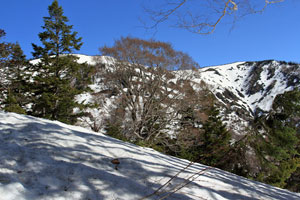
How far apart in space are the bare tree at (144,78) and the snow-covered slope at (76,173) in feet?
32.8

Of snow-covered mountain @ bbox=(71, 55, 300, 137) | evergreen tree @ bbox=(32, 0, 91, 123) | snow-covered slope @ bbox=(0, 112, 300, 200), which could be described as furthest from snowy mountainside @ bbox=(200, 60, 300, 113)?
snow-covered slope @ bbox=(0, 112, 300, 200)

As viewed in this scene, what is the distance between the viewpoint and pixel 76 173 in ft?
7.27

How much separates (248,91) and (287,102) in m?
69.2

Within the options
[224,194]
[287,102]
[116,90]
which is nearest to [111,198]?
[224,194]

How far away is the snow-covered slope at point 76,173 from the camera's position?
6.09 ft

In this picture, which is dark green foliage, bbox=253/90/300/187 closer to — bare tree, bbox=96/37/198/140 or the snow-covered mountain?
bare tree, bbox=96/37/198/140

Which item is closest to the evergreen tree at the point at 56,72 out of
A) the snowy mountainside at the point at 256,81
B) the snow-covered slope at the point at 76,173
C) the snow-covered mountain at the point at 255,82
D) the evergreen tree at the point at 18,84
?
the evergreen tree at the point at 18,84

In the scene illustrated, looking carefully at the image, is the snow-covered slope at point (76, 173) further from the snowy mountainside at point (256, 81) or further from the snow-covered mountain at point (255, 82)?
the snowy mountainside at point (256, 81)

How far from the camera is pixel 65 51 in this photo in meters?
15.7

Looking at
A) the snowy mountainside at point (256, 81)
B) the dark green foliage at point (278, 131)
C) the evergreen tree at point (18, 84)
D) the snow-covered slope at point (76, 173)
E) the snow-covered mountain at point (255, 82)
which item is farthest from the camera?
the snowy mountainside at point (256, 81)

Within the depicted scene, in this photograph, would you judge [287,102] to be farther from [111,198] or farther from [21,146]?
[21,146]

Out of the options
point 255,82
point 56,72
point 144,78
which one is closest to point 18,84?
point 56,72

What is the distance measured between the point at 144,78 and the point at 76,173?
12031 millimetres

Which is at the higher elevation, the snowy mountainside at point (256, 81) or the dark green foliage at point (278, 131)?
the snowy mountainside at point (256, 81)
